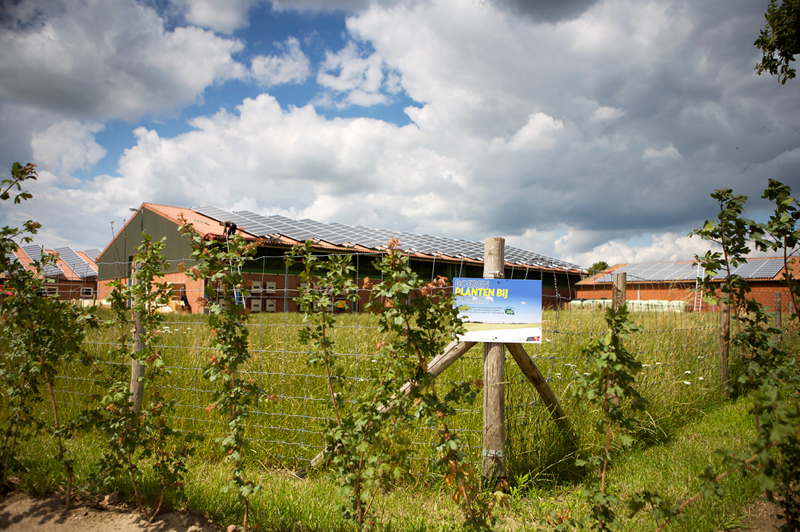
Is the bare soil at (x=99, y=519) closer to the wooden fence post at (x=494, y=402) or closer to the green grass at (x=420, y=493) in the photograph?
the green grass at (x=420, y=493)

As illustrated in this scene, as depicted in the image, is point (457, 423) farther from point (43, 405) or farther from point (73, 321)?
point (43, 405)

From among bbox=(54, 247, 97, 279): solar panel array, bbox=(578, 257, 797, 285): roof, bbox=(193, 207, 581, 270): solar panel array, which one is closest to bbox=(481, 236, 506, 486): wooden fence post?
bbox=(193, 207, 581, 270): solar panel array

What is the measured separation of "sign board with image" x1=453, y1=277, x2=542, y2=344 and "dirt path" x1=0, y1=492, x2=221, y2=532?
2.14 meters

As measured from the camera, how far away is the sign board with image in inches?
114

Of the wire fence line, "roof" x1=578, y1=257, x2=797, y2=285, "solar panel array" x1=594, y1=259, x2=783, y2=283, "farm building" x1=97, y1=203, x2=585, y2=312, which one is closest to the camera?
the wire fence line

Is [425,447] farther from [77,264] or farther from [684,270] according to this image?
[684,270]

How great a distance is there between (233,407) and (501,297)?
72.5 inches

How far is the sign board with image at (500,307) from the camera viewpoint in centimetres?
290

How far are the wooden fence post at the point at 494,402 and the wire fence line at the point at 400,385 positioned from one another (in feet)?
0.63

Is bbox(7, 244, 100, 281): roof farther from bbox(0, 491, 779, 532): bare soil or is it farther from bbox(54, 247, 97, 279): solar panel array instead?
bbox(0, 491, 779, 532): bare soil

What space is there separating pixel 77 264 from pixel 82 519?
22279 mm

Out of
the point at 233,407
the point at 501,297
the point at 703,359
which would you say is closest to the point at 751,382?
the point at 501,297

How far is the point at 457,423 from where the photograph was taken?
3.60 metres

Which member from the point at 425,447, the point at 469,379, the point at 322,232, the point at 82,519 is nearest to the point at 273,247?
the point at 322,232
